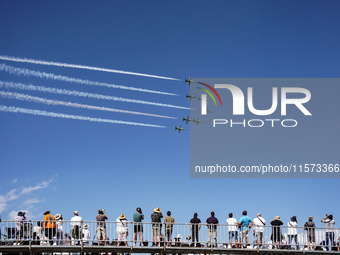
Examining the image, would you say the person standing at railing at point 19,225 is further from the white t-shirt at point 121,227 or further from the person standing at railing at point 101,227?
the white t-shirt at point 121,227

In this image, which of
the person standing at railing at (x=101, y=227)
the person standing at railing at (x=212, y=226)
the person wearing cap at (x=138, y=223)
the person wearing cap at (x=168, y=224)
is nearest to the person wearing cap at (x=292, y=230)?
the person standing at railing at (x=212, y=226)

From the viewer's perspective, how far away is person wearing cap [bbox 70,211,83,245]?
4206 centimetres

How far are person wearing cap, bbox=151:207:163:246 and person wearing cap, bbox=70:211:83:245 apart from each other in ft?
12.7

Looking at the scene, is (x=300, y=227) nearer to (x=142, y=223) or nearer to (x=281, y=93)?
(x=142, y=223)

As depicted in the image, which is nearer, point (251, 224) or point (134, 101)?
point (251, 224)

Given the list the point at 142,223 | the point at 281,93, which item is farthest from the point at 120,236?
the point at 281,93

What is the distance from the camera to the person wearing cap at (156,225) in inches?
1688

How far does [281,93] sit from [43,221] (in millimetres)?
26247

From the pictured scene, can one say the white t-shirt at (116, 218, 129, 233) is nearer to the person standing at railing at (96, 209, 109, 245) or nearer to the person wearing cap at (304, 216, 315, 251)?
the person standing at railing at (96, 209, 109, 245)

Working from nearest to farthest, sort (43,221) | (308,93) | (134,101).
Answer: (43,221), (308,93), (134,101)

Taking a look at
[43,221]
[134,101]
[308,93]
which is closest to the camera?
[43,221]

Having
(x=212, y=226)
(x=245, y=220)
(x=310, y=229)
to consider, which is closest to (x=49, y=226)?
(x=212, y=226)

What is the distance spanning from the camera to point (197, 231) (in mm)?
43000

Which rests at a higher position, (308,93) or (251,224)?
(308,93)
